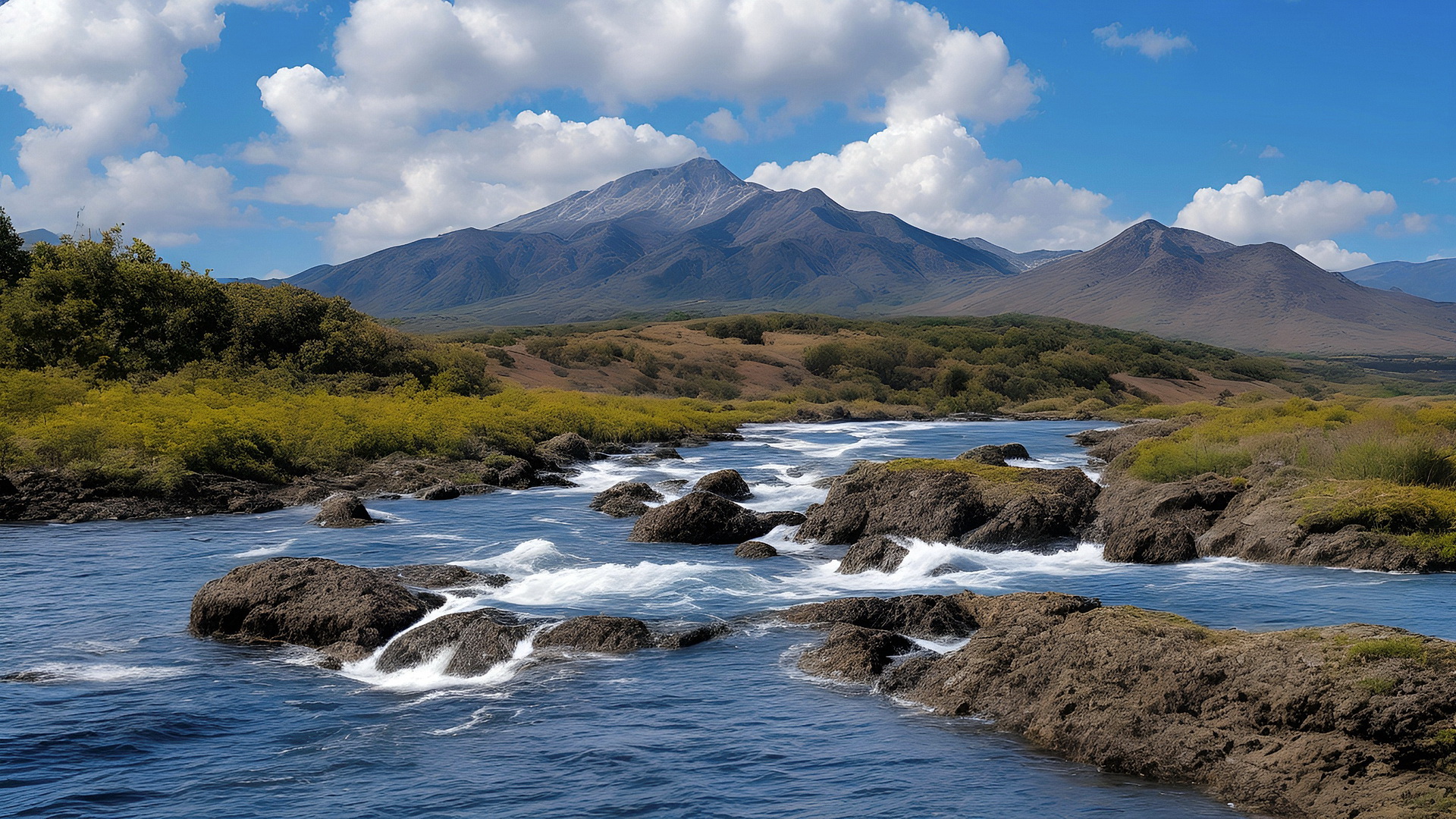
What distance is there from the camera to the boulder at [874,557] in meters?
18.5

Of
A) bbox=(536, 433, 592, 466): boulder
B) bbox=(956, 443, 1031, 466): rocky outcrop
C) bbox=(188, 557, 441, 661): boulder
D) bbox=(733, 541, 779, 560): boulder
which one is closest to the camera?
bbox=(188, 557, 441, 661): boulder

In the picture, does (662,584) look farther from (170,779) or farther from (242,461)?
(242,461)

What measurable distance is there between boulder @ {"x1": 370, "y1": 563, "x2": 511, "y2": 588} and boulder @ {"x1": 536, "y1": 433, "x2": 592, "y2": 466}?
20.9 meters

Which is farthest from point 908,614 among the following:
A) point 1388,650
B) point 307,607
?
point 307,607

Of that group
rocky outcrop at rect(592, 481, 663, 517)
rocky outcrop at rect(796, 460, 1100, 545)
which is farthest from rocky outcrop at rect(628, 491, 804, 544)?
rocky outcrop at rect(592, 481, 663, 517)

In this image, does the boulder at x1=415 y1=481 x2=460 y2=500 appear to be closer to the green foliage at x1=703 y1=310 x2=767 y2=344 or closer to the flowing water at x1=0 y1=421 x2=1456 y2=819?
the flowing water at x1=0 y1=421 x2=1456 y2=819

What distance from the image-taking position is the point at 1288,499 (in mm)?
19453

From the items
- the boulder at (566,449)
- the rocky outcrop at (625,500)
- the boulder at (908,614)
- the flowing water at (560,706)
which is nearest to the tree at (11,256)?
the boulder at (566,449)

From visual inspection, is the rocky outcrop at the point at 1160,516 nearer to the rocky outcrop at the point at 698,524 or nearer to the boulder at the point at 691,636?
the rocky outcrop at the point at 698,524

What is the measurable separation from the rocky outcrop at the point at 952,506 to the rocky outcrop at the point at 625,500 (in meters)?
5.41

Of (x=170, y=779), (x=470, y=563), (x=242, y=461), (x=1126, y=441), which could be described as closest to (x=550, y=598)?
(x=470, y=563)

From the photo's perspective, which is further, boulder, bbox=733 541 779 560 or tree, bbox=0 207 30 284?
tree, bbox=0 207 30 284

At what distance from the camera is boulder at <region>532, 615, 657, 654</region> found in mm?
13617

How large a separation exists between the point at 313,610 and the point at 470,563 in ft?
16.2
